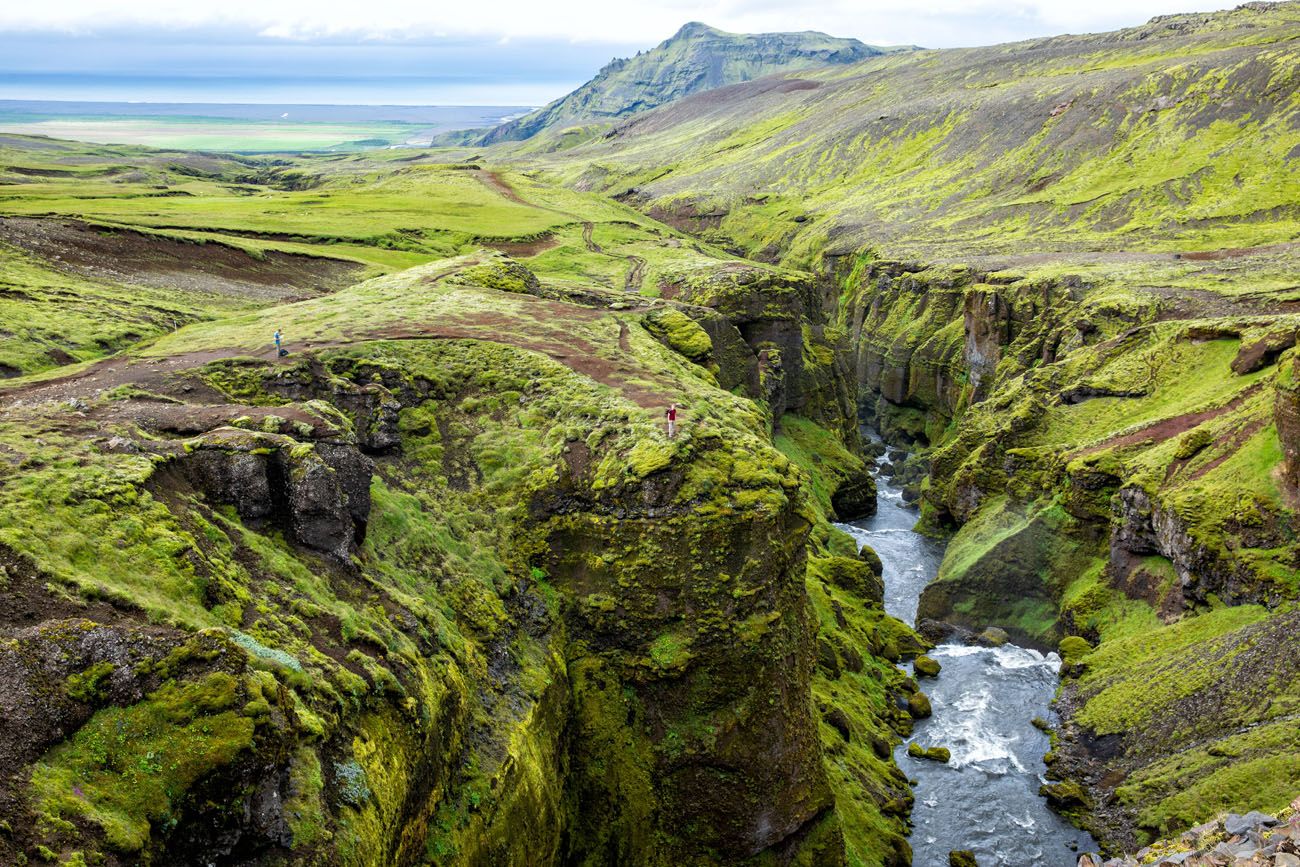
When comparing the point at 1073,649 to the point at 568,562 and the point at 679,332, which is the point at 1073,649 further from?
the point at 568,562

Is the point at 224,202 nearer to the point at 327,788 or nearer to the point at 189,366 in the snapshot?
the point at 189,366

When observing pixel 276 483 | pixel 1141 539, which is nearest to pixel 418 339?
pixel 276 483

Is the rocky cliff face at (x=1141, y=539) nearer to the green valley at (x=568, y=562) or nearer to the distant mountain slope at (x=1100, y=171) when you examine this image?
the green valley at (x=568, y=562)

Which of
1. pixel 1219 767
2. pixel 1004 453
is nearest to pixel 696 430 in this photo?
pixel 1219 767

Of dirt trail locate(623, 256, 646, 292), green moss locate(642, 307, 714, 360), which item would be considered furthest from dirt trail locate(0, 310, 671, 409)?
dirt trail locate(623, 256, 646, 292)

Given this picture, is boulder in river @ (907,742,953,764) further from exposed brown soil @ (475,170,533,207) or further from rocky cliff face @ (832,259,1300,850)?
exposed brown soil @ (475,170,533,207)

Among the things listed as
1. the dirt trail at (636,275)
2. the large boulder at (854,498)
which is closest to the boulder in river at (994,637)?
the large boulder at (854,498)
